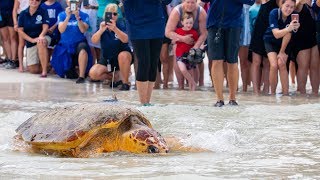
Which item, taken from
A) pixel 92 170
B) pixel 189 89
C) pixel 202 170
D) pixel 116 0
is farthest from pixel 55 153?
pixel 116 0

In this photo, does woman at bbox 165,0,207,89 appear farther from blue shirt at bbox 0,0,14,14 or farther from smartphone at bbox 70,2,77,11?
blue shirt at bbox 0,0,14,14

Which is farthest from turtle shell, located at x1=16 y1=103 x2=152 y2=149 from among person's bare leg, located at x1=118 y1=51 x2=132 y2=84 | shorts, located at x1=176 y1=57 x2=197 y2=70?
person's bare leg, located at x1=118 y1=51 x2=132 y2=84

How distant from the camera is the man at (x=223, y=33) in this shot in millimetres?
9031

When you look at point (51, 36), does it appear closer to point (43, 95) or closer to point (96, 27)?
point (96, 27)

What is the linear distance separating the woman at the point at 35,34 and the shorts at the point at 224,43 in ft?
17.3

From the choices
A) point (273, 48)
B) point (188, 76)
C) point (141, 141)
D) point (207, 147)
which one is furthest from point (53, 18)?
point (141, 141)

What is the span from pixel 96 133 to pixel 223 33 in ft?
13.4

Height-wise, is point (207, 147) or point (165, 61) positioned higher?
point (165, 61)

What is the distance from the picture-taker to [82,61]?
13086 millimetres

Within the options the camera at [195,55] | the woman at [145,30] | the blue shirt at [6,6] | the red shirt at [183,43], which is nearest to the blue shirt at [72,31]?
the red shirt at [183,43]

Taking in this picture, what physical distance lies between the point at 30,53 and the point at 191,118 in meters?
7.11

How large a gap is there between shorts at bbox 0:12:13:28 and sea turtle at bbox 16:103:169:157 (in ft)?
32.2

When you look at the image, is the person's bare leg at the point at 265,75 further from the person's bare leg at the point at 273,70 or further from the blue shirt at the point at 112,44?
the blue shirt at the point at 112,44

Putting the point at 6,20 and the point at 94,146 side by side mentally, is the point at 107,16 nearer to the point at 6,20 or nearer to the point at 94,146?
the point at 6,20
